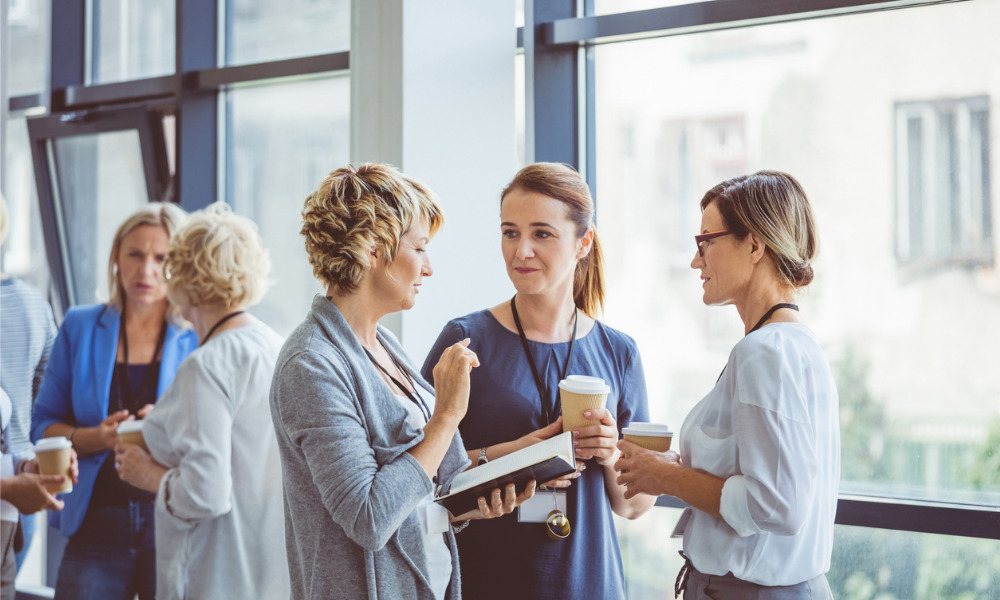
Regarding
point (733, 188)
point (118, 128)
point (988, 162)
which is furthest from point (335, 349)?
point (118, 128)

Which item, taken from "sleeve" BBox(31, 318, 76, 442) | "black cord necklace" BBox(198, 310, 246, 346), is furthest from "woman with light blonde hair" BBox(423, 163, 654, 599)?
"sleeve" BBox(31, 318, 76, 442)

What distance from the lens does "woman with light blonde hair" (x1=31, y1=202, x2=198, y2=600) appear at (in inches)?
107

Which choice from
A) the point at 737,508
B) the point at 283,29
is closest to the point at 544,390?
the point at 737,508

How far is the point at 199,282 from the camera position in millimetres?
2504

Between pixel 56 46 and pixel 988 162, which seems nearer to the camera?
pixel 988 162

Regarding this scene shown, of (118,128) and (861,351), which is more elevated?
(118,128)

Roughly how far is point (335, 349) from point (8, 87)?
3.85m

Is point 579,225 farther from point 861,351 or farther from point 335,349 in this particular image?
point 861,351

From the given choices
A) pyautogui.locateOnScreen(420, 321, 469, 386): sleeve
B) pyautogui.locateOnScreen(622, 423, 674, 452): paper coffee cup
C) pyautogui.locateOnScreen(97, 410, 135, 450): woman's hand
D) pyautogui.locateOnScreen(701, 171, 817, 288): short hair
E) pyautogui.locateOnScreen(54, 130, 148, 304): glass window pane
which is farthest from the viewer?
pyautogui.locateOnScreen(54, 130, 148, 304): glass window pane

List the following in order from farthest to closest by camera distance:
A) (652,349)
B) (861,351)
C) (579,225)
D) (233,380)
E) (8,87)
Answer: (8,87) < (652,349) < (861,351) < (233,380) < (579,225)

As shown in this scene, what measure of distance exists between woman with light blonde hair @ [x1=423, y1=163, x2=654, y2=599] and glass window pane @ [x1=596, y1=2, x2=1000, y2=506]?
0.84 meters

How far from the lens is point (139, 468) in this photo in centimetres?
243

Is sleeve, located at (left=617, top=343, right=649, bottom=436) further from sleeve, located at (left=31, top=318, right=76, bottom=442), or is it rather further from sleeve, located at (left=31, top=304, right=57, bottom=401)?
sleeve, located at (left=31, top=304, right=57, bottom=401)

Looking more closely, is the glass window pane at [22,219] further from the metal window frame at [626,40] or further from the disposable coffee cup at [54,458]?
the metal window frame at [626,40]
